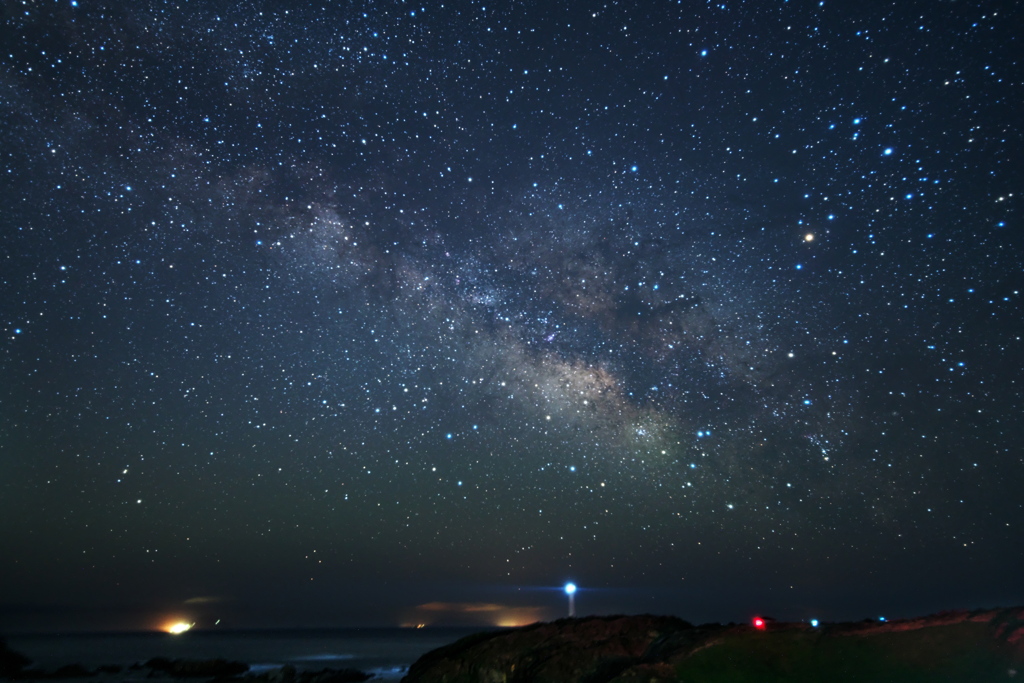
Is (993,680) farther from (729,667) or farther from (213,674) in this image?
(213,674)

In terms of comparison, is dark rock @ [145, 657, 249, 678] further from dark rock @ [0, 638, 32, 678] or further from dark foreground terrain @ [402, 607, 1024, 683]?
dark foreground terrain @ [402, 607, 1024, 683]

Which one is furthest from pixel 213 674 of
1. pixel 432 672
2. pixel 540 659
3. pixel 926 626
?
pixel 926 626

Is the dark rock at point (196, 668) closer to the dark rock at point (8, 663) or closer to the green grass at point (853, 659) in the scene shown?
the dark rock at point (8, 663)

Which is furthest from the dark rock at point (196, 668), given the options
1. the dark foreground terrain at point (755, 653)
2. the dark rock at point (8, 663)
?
the dark foreground terrain at point (755, 653)

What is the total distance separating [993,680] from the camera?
45.3 ft

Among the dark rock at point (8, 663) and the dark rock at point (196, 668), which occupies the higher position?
the dark rock at point (8, 663)

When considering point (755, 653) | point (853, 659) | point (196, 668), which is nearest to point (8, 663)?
point (196, 668)

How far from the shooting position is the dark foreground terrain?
1495cm

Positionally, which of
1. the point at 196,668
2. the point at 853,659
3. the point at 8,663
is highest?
the point at 853,659

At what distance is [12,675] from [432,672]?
50.3 metres

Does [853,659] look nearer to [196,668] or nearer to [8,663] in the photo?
[196,668]

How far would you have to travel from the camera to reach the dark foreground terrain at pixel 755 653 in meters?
14.9

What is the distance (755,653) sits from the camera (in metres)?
17.3

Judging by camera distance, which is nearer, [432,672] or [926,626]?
[926,626]
